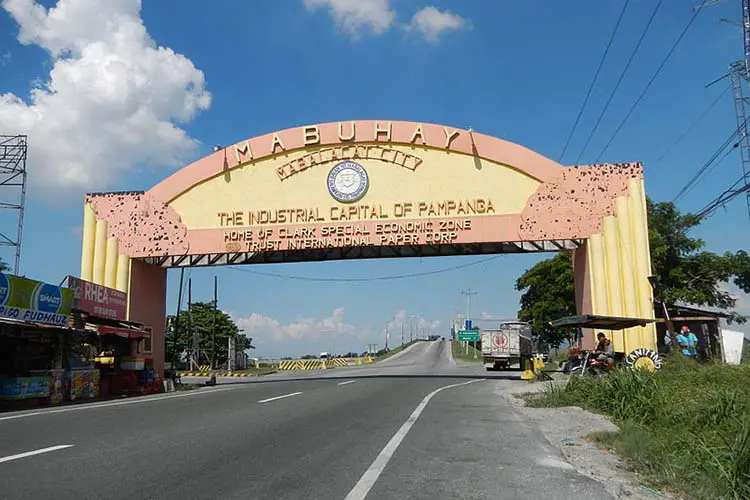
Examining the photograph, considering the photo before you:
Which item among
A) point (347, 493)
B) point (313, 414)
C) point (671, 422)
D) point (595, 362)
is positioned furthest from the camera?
point (595, 362)

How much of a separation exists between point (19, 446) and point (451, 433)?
630cm

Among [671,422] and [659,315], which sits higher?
[659,315]

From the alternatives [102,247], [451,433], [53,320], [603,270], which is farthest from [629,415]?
[102,247]

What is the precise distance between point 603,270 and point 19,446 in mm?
21523

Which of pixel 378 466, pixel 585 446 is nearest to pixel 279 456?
pixel 378 466

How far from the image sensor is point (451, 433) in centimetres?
1044

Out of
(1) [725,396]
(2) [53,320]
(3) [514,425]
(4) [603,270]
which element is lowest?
(3) [514,425]

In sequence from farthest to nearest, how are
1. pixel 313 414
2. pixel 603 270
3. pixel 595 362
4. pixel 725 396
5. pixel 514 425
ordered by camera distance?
pixel 603 270
pixel 595 362
pixel 313 414
pixel 514 425
pixel 725 396

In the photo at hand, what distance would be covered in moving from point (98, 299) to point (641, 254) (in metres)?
20.4

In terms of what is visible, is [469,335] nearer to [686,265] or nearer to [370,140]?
[686,265]

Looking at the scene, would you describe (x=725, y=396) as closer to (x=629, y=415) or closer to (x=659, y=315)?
(x=629, y=415)

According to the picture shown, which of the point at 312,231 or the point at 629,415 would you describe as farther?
the point at 312,231

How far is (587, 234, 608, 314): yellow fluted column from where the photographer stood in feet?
81.3

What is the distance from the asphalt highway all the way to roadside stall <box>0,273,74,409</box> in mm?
4373
